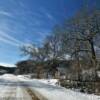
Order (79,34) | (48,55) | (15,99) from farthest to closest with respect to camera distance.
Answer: (48,55)
(79,34)
(15,99)

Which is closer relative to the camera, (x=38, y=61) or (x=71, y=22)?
(x=71, y=22)

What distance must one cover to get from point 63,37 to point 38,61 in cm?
4829

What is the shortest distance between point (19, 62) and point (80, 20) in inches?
4980

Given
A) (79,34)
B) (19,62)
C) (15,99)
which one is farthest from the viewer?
(19,62)

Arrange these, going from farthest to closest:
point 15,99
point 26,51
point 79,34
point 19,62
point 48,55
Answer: point 19,62, point 26,51, point 48,55, point 79,34, point 15,99

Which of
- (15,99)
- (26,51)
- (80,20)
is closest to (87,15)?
(80,20)

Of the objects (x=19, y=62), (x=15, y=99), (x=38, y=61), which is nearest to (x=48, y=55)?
(x=38, y=61)

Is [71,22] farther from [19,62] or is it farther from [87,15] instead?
[19,62]

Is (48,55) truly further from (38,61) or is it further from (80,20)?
(80,20)

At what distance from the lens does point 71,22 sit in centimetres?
3516

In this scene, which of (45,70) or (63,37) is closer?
(63,37)

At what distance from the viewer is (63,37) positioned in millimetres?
36031

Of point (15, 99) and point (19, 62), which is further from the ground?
point (19, 62)

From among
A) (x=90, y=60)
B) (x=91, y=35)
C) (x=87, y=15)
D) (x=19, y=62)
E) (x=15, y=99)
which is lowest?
(x=15, y=99)
